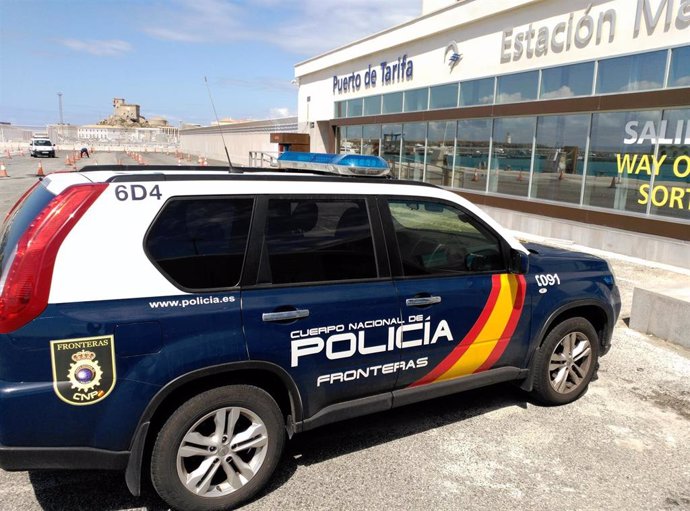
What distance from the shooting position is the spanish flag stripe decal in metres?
3.60

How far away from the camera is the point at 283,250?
9.91 feet

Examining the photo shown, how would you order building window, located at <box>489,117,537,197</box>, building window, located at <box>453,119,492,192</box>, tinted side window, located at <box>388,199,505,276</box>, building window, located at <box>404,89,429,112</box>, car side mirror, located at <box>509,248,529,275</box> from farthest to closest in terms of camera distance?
building window, located at <box>404,89,429,112</box> → building window, located at <box>453,119,492,192</box> → building window, located at <box>489,117,537,197</box> → car side mirror, located at <box>509,248,529,275</box> → tinted side window, located at <box>388,199,505,276</box>

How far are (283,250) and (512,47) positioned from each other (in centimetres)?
1279

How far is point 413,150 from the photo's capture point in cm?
1844

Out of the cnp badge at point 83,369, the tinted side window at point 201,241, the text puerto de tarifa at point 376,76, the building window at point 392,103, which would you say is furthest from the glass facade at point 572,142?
the cnp badge at point 83,369

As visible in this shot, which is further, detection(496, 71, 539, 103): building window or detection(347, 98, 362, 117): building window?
detection(347, 98, 362, 117): building window

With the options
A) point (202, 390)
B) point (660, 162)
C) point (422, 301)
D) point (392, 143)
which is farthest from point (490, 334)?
point (392, 143)

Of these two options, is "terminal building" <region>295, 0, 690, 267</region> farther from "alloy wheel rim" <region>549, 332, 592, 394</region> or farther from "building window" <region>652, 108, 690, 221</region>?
"alloy wheel rim" <region>549, 332, 592, 394</region>

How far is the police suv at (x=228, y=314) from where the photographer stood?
2.42 meters

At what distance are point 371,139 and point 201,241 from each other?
63.1 ft

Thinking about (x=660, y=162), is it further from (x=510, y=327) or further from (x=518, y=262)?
(x=510, y=327)

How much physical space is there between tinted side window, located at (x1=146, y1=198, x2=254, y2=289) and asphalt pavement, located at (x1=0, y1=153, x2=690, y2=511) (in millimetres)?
1322

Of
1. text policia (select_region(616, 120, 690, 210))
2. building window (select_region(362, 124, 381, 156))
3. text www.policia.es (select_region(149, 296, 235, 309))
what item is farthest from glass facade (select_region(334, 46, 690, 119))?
text www.policia.es (select_region(149, 296, 235, 309))

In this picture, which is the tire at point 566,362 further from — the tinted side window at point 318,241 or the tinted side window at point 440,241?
the tinted side window at point 318,241
